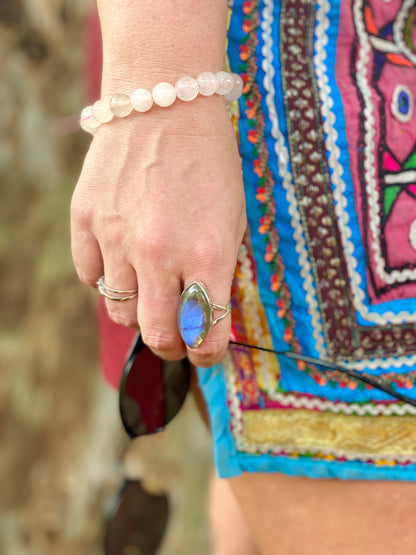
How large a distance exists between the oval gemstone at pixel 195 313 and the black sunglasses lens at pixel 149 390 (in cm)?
19

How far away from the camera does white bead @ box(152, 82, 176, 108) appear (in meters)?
0.54

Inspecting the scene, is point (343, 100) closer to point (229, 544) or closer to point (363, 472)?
point (363, 472)

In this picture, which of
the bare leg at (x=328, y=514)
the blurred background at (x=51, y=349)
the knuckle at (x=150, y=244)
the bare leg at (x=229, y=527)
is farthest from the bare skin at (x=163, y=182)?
the blurred background at (x=51, y=349)

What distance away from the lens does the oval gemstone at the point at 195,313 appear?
21.4 inches

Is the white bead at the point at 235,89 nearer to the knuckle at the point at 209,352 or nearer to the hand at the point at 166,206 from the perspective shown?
the hand at the point at 166,206

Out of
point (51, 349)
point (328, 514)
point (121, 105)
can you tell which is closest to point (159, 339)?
point (121, 105)

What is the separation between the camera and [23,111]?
79.3 inches

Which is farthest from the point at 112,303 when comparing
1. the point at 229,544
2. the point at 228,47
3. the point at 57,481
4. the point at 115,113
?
the point at 57,481

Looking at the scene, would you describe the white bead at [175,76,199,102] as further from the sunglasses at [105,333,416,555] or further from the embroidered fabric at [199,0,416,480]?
the sunglasses at [105,333,416,555]

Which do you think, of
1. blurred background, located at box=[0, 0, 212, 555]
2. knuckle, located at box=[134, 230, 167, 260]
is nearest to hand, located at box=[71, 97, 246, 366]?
knuckle, located at box=[134, 230, 167, 260]

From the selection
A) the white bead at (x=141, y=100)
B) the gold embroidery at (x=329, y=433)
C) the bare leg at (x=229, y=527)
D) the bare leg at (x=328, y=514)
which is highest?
the white bead at (x=141, y=100)

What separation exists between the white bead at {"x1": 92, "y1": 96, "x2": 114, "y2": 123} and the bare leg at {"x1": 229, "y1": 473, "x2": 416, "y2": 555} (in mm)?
464

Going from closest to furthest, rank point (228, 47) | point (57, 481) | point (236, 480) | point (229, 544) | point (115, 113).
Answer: point (115, 113) < point (228, 47) < point (236, 480) < point (229, 544) < point (57, 481)

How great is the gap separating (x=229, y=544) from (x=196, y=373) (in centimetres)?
45
